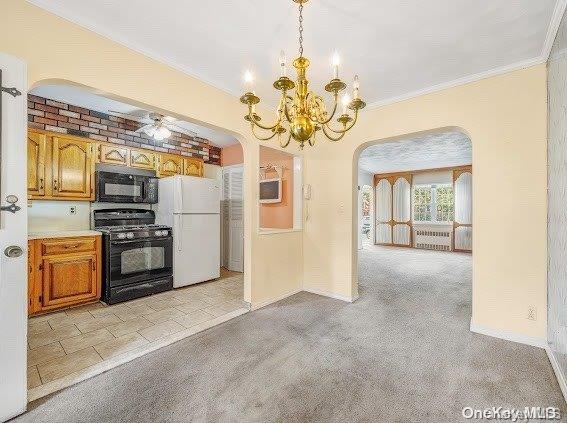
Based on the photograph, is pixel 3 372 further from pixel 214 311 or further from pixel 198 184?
pixel 198 184

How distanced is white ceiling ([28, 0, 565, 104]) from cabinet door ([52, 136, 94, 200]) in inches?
78.5

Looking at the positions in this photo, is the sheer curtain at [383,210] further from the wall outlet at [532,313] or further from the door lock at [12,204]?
the door lock at [12,204]

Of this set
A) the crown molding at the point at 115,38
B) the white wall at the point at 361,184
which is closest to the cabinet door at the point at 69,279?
the crown molding at the point at 115,38

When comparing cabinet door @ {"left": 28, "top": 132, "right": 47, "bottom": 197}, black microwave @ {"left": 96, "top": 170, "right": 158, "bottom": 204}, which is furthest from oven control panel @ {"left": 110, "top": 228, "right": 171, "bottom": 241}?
cabinet door @ {"left": 28, "top": 132, "right": 47, "bottom": 197}

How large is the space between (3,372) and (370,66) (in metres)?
3.38

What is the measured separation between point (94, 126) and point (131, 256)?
6.15ft

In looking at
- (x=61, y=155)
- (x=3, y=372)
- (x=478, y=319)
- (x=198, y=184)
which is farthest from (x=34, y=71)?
(x=478, y=319)

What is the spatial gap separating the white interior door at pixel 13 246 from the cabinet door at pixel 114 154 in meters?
2.31

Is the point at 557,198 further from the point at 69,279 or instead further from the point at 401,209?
the point at 401,209

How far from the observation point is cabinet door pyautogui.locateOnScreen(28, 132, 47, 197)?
120 inches

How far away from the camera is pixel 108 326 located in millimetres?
2654

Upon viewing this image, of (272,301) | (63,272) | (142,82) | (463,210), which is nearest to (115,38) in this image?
(142,82)

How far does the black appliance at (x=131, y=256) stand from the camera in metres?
3.30

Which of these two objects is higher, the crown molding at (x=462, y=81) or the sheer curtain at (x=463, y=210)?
the crown molding at (x=462, y=81)
